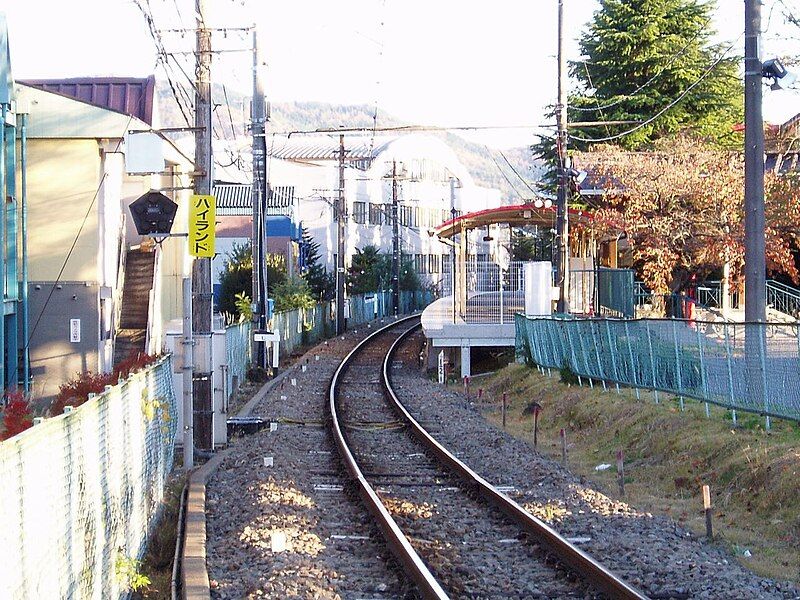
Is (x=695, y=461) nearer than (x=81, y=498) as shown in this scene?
No

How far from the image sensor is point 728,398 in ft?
50.2

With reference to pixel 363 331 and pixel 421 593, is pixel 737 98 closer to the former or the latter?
pixel 363 331

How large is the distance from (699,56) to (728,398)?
125ft

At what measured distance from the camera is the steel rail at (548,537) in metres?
8.77

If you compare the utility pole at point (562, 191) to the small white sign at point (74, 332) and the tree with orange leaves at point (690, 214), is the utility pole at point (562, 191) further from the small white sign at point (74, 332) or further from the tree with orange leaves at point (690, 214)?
the small white sign at point (74, 332)

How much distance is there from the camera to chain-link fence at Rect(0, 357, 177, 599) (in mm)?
5859

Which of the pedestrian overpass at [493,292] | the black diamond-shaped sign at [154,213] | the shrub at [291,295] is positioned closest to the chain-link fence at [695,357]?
the pedestrian overpass at [493,292]

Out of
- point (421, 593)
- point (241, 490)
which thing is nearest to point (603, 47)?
point (241, 490)

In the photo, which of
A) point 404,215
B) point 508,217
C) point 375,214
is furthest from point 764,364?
point 404,215

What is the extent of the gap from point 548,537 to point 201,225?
796cm

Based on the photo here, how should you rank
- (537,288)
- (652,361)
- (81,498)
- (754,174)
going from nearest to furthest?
(81,498) → (754,174) → (652,361) → (537,288)

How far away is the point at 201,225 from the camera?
1658cm

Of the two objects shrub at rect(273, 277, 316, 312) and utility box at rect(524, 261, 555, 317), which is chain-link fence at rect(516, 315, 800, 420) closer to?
utility box at rect(524, 261, 555, 317)

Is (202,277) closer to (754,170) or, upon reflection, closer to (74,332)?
(754,170)
